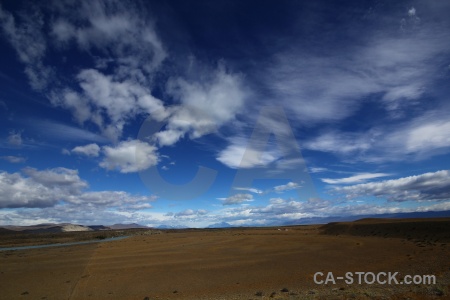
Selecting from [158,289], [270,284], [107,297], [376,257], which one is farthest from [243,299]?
[376,257]

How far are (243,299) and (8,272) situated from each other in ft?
81.0

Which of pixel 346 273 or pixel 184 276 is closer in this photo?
pixel 346 273

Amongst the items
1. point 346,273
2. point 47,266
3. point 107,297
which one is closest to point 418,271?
point 346,273

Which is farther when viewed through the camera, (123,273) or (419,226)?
(419,226)

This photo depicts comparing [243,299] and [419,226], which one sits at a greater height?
[419,226]

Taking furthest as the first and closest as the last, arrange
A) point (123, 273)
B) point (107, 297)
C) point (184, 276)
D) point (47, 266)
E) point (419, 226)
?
point (419, 226) < point (47, 266) < point (123, 273) < point (184, 276) < point (107, 297)

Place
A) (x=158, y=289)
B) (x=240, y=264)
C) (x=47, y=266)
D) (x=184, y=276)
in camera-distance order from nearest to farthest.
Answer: (x=158, y=289) < (x=184, y=276) < (x=240, y=264) < (x=47, y=266)

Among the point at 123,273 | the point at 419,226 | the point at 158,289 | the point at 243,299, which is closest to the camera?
the point at 243,299

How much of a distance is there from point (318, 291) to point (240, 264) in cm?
1133

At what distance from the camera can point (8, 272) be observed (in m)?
25.4

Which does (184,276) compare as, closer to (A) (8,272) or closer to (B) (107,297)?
(B) (107,297)

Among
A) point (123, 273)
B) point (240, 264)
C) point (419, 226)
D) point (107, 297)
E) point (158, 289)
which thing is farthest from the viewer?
point (419, 226)

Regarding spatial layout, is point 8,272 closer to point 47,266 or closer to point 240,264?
point 47,266

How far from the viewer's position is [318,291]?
539 inches
